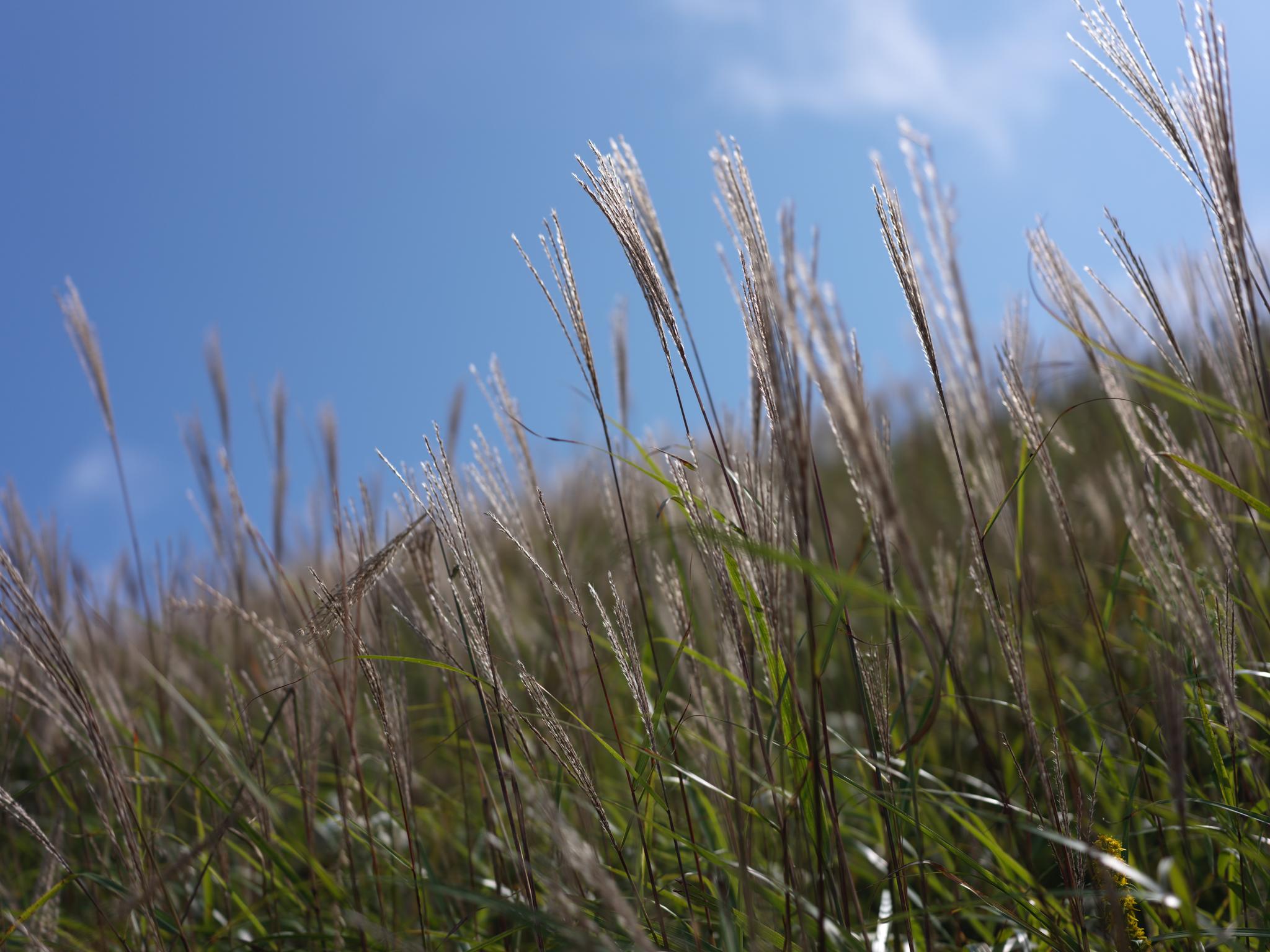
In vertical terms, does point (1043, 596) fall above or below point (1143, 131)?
below

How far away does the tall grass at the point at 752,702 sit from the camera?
928 mm

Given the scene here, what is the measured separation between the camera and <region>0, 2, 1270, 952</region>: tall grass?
0.93 meters

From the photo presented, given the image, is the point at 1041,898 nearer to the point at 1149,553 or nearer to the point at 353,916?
the point at 1149,553

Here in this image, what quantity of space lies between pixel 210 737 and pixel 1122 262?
1.45 metres

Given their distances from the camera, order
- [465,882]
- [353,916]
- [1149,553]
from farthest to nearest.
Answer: [465,882]
[1149,553]
[353,916]

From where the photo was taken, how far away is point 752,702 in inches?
35.6

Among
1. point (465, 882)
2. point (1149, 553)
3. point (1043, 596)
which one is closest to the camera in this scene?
point (1149, 553)

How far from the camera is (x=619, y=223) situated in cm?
100

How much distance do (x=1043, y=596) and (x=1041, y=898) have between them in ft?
7.62

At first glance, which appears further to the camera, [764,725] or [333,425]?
[333,425]

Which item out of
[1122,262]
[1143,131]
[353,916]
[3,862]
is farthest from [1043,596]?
[3,862]

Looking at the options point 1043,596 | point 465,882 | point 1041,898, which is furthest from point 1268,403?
point 1043,596

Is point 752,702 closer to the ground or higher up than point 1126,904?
higher up

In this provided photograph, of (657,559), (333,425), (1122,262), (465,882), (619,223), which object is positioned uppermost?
(333,425)
